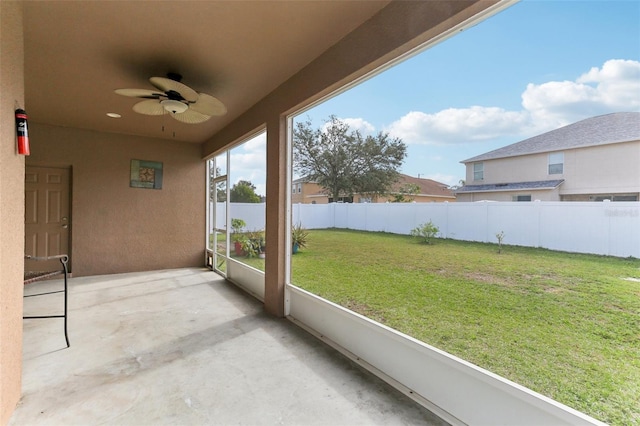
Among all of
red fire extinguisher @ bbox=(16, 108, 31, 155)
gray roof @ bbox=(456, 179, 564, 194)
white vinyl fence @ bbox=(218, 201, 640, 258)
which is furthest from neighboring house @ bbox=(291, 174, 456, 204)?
red fire extinguisher @ bbox=(16, 108, 31, 155)

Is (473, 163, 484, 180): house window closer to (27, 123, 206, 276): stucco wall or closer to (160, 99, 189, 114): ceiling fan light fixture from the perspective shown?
(160, 99, 189, 114): ceiling fan light fixture

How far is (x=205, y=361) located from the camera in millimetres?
2547

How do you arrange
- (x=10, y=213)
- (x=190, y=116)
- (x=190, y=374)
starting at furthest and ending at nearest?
(x=190, y=116) → (x=190, y=374) → (x=10, y=213)

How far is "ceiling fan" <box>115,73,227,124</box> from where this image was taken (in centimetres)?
256

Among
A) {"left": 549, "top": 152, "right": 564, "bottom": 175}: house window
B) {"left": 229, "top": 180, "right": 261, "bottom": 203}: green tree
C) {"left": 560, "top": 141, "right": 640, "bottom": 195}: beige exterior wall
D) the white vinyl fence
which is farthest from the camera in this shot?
{"left": 229, "top": 180, "right": 261, "bottom": 203}: green tree

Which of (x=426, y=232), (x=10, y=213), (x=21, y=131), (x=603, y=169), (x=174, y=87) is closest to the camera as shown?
(x=603, y=169)

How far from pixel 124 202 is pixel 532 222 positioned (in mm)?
6229

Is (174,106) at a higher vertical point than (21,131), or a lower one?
higher

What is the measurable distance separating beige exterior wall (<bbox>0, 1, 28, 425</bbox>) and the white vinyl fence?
106 inches

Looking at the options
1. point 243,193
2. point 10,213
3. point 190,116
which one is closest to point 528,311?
point 190,116

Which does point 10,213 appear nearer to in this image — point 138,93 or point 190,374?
point 138,93

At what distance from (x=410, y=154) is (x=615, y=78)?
1.32 metres

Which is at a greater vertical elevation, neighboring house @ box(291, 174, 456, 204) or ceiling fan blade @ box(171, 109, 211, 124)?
ceiling fan blade @ box(171, 109, 211, 124)

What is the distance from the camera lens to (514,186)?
192 cm
